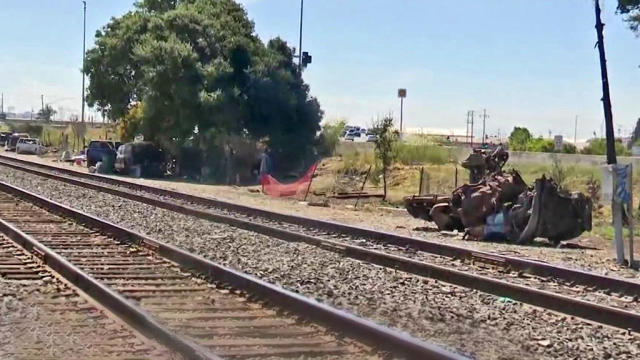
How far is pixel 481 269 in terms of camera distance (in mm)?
15023

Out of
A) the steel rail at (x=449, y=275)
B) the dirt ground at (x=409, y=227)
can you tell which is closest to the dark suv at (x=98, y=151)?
the dirt ground at (x=409, y=227)

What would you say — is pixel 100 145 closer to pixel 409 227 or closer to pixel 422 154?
pixel 422 154

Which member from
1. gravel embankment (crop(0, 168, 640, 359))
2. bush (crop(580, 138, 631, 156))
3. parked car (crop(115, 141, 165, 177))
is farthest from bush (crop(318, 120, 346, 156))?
gravel embankment (crop(0, 168, 640, 359))

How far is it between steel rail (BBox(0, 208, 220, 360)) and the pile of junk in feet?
30.1

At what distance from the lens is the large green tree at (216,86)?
47688 mm

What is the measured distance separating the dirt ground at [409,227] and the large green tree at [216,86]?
7.50 meters

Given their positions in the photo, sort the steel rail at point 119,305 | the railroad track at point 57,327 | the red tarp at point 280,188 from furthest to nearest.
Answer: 1. the red tarp at point 280,188
2. the railroad track at point 57,327
3. the steel rail at point 119,305

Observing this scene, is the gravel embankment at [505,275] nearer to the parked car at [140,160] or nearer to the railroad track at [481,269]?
the railroad track at [481,269]

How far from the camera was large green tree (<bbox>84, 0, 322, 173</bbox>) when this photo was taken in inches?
1877

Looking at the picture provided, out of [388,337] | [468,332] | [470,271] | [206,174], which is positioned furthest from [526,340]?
[206,174]

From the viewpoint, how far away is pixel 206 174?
4762cm

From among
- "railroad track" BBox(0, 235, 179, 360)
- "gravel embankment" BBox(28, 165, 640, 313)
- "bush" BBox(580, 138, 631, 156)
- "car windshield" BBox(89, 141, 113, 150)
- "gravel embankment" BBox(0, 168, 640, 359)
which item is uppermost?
"bush" BBox(580, 138, 631, 156)

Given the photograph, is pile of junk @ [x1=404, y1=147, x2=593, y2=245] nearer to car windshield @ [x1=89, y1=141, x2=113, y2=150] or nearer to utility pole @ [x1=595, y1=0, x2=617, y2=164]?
utility pole @ [x1=595, y1=0, x2=617, y2=164]

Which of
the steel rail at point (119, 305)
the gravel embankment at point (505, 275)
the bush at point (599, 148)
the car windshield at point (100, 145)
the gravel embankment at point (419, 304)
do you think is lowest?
the gravel embankment at point (419, 304)
